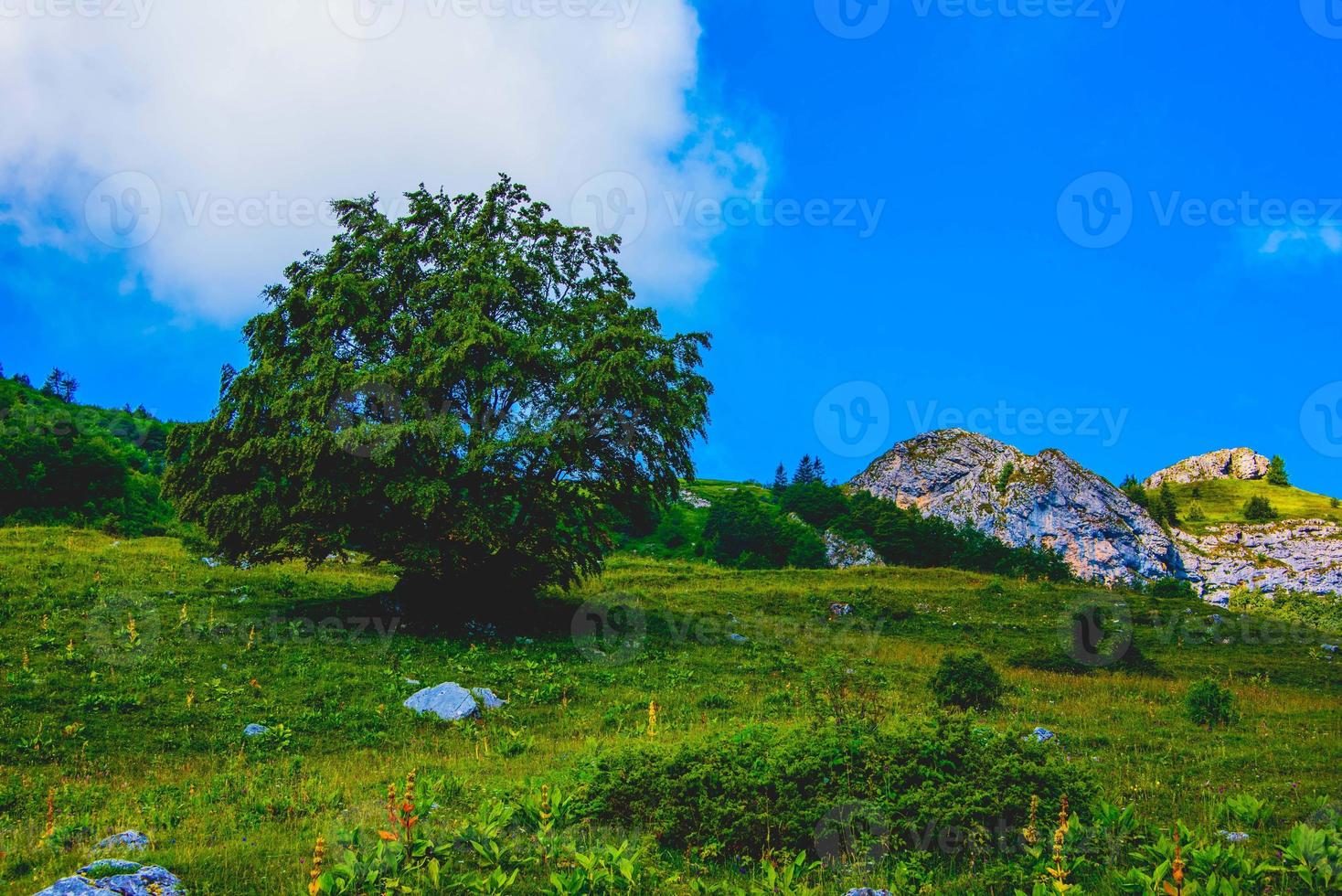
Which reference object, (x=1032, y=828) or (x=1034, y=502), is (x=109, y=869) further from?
(x=1034, y=502)

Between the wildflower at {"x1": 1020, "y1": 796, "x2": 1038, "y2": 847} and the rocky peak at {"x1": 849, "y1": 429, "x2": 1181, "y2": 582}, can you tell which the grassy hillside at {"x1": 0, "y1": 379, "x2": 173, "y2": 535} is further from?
the rocky peak at {"x1": 849, "y1": 429, "x2": 1181, "y2": 582}

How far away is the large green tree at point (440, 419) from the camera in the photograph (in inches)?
802

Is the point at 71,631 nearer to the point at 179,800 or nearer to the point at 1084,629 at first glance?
the point at 179,800

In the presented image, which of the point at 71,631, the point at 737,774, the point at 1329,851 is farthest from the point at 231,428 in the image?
the point at 1329,851

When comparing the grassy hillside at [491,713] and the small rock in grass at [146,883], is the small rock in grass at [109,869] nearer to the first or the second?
the small rock in grass at [146,883]

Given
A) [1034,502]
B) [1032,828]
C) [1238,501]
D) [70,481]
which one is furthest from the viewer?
[1238,501]

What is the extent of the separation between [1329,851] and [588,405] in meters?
17.4

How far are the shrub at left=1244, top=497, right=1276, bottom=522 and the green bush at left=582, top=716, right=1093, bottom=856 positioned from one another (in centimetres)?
19102

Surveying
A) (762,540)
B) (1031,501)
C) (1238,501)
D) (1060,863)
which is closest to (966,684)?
(1060,863)

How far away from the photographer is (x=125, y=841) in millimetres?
7062

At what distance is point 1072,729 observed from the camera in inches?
560

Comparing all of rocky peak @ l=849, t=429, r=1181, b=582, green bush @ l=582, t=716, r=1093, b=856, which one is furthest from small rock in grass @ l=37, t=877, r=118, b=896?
rocky peak @ l=849, t=429, r=1181, b=582

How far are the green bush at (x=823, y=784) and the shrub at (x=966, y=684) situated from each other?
7862 mm

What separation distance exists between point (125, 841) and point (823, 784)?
22.3 feet
